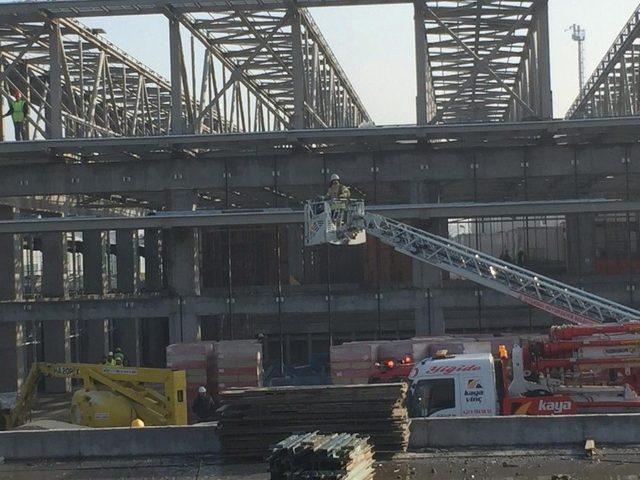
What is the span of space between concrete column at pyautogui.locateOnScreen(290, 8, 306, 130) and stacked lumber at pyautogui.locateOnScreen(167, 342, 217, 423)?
27.3 feet

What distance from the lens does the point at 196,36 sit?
1462 inches

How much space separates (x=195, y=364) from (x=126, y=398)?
4.91m

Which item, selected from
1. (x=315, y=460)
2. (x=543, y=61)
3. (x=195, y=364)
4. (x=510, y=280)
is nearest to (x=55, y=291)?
(x=195, y=364)

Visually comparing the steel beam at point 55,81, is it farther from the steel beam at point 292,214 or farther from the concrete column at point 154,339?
the concrete column at point 154,339

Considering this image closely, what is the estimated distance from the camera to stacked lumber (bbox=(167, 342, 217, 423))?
28.9 m

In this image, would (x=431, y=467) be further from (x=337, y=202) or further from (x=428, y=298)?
(x=428, y=298)

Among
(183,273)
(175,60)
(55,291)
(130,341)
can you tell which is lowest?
(130,341)

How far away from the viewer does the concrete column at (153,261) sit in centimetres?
4969

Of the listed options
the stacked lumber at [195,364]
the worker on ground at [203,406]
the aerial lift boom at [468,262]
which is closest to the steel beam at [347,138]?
the stacked lumber at [195,364]

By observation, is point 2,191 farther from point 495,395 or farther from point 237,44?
point 495,395

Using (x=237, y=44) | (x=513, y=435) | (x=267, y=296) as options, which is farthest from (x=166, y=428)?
(x=237, y=44)

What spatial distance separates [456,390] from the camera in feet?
65.1

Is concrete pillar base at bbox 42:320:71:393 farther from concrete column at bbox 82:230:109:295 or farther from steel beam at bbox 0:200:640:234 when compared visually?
steel beam at bbox 0:200:640:234

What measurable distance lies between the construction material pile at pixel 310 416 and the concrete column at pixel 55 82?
1906 cm
